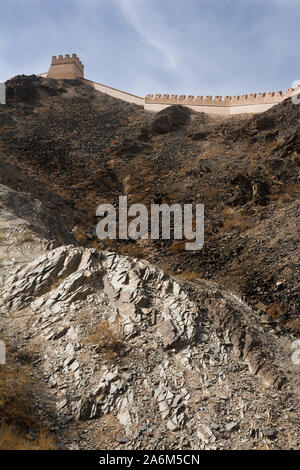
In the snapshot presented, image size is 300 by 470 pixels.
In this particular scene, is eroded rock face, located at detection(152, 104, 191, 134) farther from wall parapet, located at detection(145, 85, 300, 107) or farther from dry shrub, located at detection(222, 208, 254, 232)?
dry shrub, located at detection(222, 208, 254, 232)

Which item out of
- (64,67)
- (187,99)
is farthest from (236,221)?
(64,67)

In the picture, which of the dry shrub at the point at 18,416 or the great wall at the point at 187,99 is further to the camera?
the great wall at the point at 187,99

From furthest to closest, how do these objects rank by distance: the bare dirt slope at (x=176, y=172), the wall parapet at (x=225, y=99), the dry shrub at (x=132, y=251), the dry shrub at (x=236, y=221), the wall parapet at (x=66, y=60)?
the wall parapet at (x=66, y=60) → the wall parapet at (x=225, y=99) → the dry shrub at (x=236, y=221) → the dry shrub at (x=132, y=251) → the bare dirt slope at (x=176, y=172)

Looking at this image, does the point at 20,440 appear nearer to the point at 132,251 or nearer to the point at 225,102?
the point at 132,251

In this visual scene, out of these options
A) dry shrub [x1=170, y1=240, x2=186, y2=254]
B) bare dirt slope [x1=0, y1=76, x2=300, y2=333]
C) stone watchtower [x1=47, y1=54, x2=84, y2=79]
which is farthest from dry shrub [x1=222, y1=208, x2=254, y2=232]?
stone watchtower [x1=47, y1=54, x2=84, y2=79]

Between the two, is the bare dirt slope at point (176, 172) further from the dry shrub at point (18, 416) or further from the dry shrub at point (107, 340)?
the dry shrub at point (18, 416)

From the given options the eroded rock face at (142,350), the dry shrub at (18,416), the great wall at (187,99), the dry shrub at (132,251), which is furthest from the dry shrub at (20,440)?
the great wall at (187,99)
